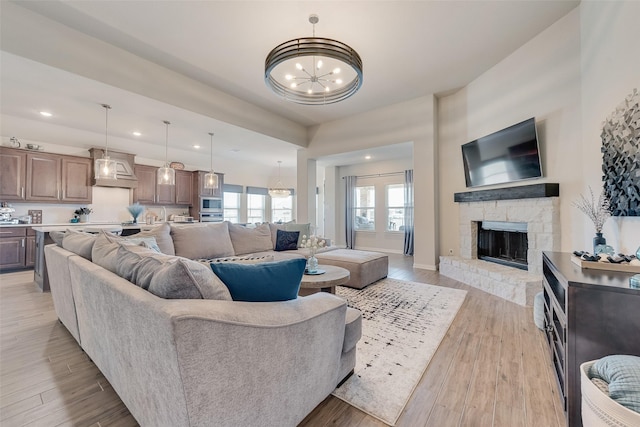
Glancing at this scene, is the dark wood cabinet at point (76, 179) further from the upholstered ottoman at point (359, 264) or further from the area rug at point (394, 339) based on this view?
the area rug at point (394, 339)

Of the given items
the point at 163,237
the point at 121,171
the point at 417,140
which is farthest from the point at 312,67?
the point at 121,171

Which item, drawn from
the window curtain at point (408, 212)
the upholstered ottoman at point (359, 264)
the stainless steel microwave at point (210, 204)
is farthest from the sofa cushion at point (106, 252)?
the window curtain at point (408, 212)

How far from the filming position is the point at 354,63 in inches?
103

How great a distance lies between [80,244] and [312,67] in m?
3.32

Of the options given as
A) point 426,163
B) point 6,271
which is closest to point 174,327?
point 426,163

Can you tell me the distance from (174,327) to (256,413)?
1.81 feet

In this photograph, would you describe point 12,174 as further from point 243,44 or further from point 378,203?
point 378,203

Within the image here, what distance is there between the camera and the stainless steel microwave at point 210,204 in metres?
7.40

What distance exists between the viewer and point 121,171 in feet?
19.7

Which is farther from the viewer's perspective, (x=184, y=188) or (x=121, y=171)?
(x=184, y=188)

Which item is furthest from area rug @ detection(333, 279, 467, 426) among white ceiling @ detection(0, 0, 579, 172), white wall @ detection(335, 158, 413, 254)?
white wall @ detection(335, 158, 413, 254)

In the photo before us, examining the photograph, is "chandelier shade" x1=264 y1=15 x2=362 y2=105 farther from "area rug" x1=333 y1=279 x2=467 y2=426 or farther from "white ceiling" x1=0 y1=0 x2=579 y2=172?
"area rug" x1=333 y1=279 x2=467 y2=426

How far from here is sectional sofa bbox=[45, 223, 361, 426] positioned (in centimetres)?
88

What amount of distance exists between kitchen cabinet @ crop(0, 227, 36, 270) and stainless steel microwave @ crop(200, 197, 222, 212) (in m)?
3.33
